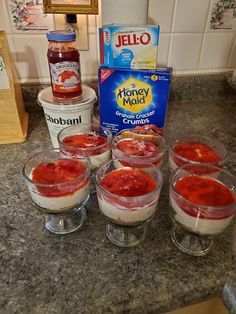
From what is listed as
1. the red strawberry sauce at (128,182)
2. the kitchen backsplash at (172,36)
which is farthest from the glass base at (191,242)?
the kitchen backsplash at (172,36)

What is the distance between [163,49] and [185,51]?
0.26 feet

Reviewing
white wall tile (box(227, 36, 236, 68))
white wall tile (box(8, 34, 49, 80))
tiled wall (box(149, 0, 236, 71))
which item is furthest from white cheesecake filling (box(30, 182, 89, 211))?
white wall tile (box(227, 36, 236, 68))

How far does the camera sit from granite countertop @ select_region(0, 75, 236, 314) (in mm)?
404

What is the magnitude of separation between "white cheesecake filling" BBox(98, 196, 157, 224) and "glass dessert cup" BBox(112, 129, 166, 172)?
3.6 inches

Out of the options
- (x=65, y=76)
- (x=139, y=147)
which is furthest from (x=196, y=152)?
(x=65, y=76)

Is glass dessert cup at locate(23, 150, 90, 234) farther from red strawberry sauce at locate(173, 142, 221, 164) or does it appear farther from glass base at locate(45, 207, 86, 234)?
red strawberry sauce at locate(173, 142, 221, 164)

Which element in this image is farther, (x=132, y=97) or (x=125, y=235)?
(x=132, y=97)

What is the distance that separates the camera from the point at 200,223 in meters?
0.44

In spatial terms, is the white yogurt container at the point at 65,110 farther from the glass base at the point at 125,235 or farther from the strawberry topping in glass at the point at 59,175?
the glass base at the point at 125,235

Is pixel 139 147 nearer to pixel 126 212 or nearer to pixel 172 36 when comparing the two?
pixel 126 212

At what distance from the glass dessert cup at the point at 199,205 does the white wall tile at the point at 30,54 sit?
0.57 metres

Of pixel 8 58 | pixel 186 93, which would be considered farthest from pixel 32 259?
pixel 186 93

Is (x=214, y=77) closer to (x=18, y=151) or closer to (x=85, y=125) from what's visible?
(x=85, y=125)

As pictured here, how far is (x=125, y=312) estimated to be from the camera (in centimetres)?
40
